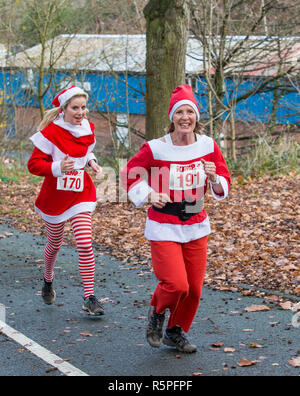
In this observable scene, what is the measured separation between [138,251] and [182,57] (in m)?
3.82

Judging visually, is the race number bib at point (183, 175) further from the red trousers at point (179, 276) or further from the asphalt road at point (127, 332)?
the asphalt road at point (127, 332)

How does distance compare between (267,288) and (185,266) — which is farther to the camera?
(267,288)

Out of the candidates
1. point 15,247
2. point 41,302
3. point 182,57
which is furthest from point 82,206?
point 182,57

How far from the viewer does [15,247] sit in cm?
1002

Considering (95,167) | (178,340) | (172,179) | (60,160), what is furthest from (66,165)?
(178,340)

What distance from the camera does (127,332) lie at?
5914 millimetres

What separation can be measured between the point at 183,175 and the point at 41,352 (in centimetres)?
181

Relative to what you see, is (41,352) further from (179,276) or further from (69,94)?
(69,94)

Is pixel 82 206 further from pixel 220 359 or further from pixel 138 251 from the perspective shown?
pixel 138 251

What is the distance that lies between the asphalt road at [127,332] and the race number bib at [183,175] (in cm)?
131

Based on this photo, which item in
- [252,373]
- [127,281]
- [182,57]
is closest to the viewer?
[252,373]

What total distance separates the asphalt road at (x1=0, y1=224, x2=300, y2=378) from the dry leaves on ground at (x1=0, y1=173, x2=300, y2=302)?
2.19 feet

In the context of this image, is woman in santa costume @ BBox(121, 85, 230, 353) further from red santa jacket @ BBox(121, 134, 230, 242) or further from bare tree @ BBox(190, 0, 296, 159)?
bare tree @ BBox(190, 0, 296, 159)

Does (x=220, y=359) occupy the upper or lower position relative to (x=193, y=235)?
lower
